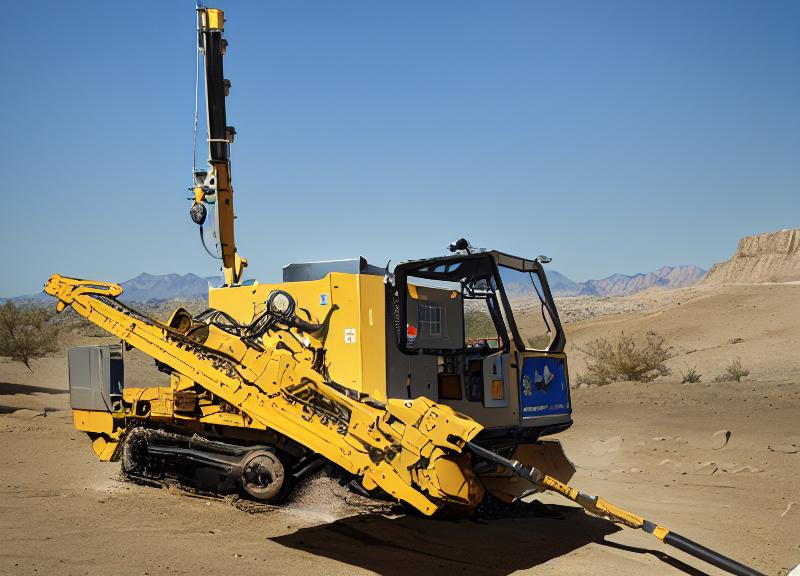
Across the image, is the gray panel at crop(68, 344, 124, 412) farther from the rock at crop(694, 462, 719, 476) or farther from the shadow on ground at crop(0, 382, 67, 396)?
the shadow on ground at crop(0, 382, 67, 396)

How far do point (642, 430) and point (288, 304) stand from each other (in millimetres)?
9106

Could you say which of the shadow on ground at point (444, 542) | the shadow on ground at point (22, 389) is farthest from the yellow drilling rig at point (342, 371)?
the shadow on ground at point (22, 389)

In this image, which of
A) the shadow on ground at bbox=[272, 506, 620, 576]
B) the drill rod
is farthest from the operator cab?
the drill rod

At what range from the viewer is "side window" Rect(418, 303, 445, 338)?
320 inches

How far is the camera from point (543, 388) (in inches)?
310

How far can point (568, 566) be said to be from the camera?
6.71 metres

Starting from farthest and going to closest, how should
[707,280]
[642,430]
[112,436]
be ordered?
[707,280]
[642,430]
[112,436]

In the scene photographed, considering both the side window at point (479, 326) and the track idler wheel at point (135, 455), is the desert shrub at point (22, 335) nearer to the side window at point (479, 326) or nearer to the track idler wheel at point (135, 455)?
the track idler wheel at point (135, 455)

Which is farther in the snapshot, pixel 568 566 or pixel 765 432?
pixel 765 432

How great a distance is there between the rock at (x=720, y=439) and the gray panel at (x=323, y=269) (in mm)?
7523

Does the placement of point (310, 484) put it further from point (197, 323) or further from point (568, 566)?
point (568, 566)

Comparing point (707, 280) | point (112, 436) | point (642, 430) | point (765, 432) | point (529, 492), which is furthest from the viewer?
point (707, 280)

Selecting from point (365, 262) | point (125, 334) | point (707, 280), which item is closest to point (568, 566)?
point (365, 262)

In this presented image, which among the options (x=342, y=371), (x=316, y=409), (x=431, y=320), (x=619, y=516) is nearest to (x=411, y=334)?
(x=431, y=320)
